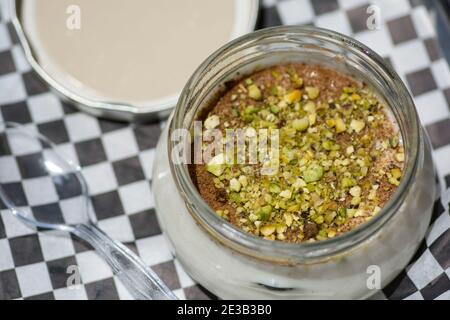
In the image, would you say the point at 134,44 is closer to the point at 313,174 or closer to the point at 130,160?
the point at 130,160

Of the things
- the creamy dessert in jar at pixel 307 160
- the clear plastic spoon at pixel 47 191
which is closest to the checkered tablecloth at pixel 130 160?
the clear plastic spoon at pixel 47 191

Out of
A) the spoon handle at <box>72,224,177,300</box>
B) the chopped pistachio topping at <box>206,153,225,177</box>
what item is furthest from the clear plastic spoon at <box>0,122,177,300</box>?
the chopped pistachio topping at <box>206,153,225,177</box>

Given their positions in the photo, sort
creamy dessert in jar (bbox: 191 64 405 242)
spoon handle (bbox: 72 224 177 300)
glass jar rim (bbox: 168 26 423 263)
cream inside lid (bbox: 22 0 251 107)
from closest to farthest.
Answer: glass jar rim (bbox: 168 26 423 263) → creamy dessert in jar (bbox: 191 64 405 242) → spoon handle (bbox: 72 224 177 300) → cream inside lid (bbox: 22 0 251 107)

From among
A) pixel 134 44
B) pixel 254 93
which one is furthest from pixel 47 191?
pixel 254 93

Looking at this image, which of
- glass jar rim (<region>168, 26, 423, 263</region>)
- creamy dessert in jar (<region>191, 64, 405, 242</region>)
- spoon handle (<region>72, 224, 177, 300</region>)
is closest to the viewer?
glass jar rim (<region>168, 26, 423, 263</region>)

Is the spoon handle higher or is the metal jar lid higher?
the metal jar lid

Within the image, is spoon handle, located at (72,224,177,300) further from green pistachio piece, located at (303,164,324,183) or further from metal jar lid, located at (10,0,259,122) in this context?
green pistachio piece, located at (303,164,324,183)
